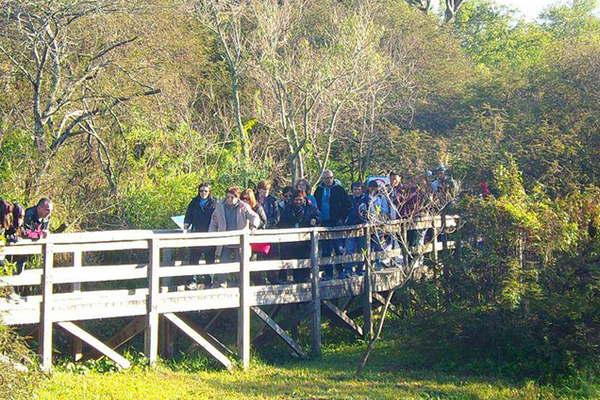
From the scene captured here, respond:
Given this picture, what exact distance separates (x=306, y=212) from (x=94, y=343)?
12.7 feet

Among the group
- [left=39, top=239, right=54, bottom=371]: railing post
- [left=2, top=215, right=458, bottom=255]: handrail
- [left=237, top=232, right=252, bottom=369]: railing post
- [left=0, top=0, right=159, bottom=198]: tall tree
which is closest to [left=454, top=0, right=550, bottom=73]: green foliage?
[left=0, top=0, right=159, bottom=198]: tall tree

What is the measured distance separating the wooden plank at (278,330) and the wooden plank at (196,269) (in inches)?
33.1

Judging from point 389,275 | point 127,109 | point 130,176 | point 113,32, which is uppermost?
point 113,32

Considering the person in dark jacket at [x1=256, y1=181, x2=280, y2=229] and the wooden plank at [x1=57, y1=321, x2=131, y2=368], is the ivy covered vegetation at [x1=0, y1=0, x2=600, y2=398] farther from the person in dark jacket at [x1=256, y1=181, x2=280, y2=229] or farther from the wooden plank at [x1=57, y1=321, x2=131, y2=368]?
the person in dark jacket at [x1=256, y1=181, x2=280, y2=229]

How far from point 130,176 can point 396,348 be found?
23.3 ft

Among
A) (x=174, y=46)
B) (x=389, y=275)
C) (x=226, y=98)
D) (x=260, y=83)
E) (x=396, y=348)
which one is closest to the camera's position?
(x=396, y=348)

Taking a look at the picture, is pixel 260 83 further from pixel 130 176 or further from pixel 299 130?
pixel 130 176

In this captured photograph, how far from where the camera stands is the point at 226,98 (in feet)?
89.1

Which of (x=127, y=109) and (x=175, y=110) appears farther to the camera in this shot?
(x=175, y=110)

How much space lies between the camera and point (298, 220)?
46.3 ft

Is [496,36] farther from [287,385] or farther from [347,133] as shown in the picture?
[287,385]

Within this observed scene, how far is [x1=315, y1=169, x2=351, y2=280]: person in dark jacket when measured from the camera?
1450 centimetres

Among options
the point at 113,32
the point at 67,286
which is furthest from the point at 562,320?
the point at 113,32

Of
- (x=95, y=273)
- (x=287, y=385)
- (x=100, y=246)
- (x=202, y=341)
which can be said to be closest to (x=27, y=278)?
(x=95, y=273)
